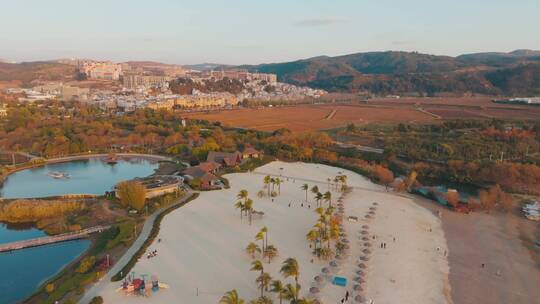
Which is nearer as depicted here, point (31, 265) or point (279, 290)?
point (279, 290)

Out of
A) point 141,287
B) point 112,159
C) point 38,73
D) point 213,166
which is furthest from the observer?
point 38,73

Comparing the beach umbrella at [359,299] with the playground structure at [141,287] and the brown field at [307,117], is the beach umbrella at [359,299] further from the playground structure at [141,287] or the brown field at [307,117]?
the brown field at [307,117]

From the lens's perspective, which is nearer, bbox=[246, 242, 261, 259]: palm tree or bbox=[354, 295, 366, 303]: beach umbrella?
bbox=[354, 295, 366, 303]: beach umbrella

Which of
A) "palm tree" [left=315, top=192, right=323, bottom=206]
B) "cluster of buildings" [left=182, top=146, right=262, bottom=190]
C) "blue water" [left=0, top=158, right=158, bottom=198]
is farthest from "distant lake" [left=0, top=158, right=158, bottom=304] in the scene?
"palm tree" [left=315, top=192, right=323, bottom=206]

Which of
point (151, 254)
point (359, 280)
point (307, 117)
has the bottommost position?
point (151, 254)

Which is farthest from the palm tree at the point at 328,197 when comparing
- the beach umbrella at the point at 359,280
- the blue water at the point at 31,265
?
the blue water at the point at 31,265

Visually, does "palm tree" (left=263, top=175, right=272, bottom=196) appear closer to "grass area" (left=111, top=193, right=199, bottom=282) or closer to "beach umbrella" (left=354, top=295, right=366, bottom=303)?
"grass area" (left=111, top=193, right=199, bottom=282)

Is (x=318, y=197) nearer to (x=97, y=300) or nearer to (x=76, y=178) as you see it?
(x=97, y=300)

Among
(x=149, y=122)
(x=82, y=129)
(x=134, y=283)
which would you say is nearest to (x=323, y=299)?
(x=134, y=283)

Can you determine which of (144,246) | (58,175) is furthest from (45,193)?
(144,246)
